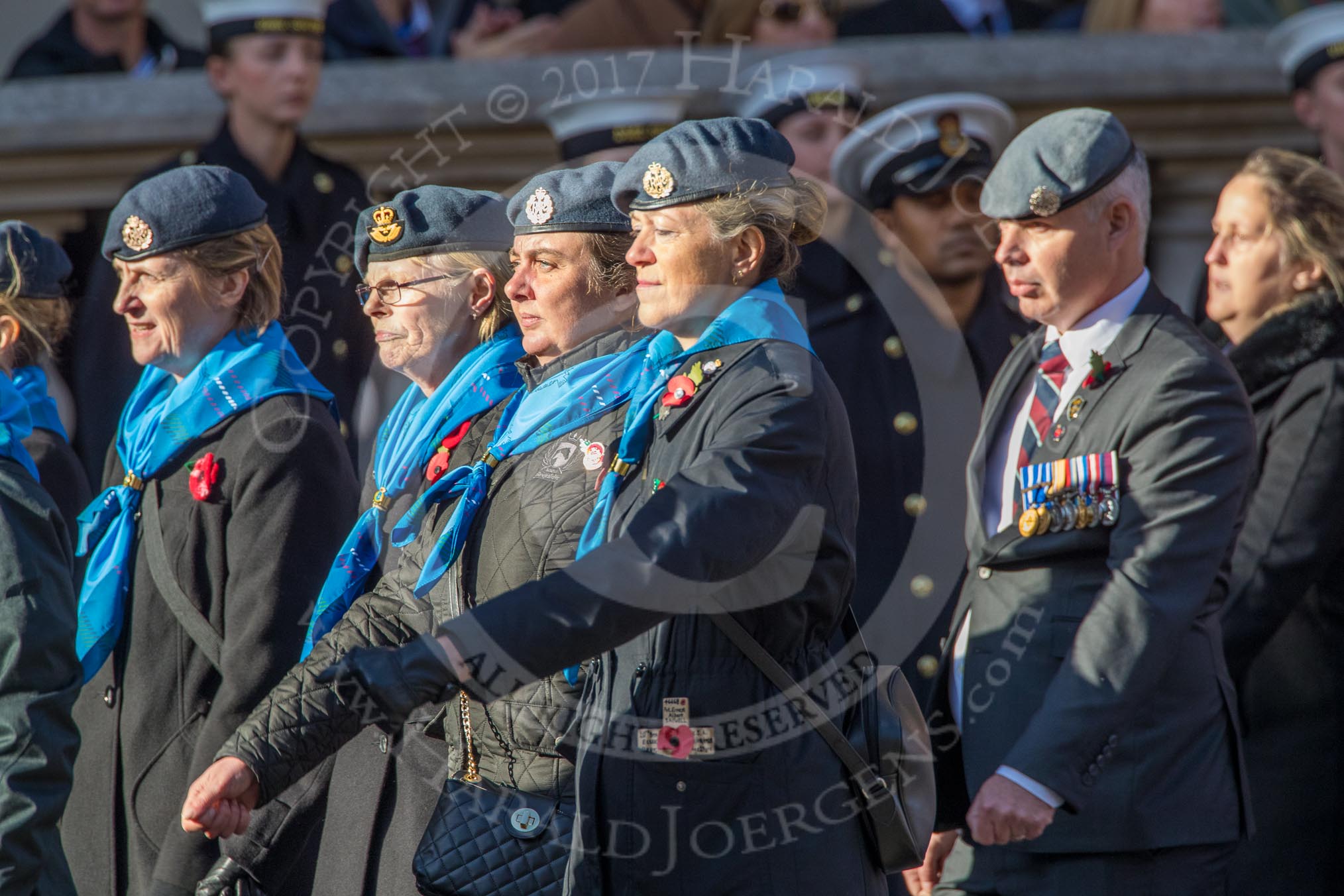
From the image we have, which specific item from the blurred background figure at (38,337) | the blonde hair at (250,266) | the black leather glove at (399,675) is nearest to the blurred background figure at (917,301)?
the blonde hair at (250,266)

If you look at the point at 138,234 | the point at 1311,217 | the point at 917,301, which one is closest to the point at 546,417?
the point at 138,234

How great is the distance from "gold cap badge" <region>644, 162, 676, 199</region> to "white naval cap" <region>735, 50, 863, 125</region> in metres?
2.23

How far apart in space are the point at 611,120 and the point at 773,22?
1298mm

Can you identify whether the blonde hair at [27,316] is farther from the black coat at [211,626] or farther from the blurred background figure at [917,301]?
the blurred background figure at [917,301]

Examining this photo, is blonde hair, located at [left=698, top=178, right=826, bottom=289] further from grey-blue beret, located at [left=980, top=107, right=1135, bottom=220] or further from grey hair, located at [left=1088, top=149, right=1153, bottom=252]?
grey hair, located at [left=1088, top=149, right=1153, bottom=252]

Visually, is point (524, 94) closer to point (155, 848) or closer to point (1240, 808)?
point (155, 848)

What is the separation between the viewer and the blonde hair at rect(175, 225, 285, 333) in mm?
4188

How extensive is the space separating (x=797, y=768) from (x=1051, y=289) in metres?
1.23

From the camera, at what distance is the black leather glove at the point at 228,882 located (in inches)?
144

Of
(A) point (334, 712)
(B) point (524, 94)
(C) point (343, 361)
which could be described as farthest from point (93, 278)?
(A) point (334, 712)

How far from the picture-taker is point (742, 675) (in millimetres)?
3080

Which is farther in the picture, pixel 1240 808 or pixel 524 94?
pixel 524 94

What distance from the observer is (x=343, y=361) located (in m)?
5.54

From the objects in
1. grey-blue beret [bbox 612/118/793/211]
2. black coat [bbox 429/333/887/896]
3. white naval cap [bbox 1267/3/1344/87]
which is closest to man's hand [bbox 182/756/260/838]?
black coat [bbox 429/333/887/896]
